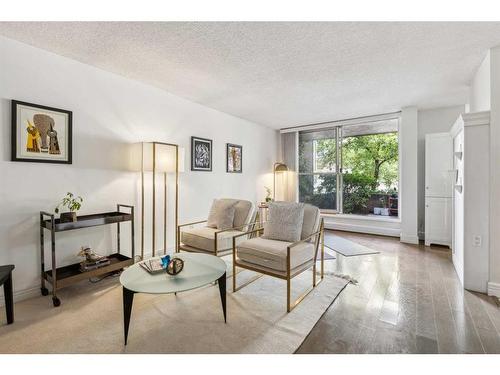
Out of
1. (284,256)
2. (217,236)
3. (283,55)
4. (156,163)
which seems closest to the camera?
(284,256)

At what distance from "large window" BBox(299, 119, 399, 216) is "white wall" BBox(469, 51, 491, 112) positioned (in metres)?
1.90

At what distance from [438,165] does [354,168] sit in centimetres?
168

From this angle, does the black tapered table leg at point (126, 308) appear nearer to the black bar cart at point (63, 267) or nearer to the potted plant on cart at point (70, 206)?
the black bar cart at point (63, 267)

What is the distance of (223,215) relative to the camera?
342cm

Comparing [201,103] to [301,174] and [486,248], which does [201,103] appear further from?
[486,248]

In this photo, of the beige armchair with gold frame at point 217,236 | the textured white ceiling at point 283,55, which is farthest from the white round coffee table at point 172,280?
the textured white ceiling at point 283,55

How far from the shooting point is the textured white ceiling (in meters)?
2.18

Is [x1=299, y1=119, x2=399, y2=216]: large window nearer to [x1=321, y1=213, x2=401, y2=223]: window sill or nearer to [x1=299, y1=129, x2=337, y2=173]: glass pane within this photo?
[x1=299, y1=129, x2=337, y2=173]: glass pane

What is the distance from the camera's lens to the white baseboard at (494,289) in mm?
2492

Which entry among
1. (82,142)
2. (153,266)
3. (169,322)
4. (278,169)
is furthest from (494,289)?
(82,142)

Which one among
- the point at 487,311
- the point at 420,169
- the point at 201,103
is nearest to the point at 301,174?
the point at 420,169

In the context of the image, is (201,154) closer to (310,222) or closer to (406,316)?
(310,222)

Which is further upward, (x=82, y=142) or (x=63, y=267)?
(x=82, y=142)

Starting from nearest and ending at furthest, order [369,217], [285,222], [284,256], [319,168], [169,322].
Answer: [169,322] → [284,256] → [285,222] → [369,217] → [319,168]
